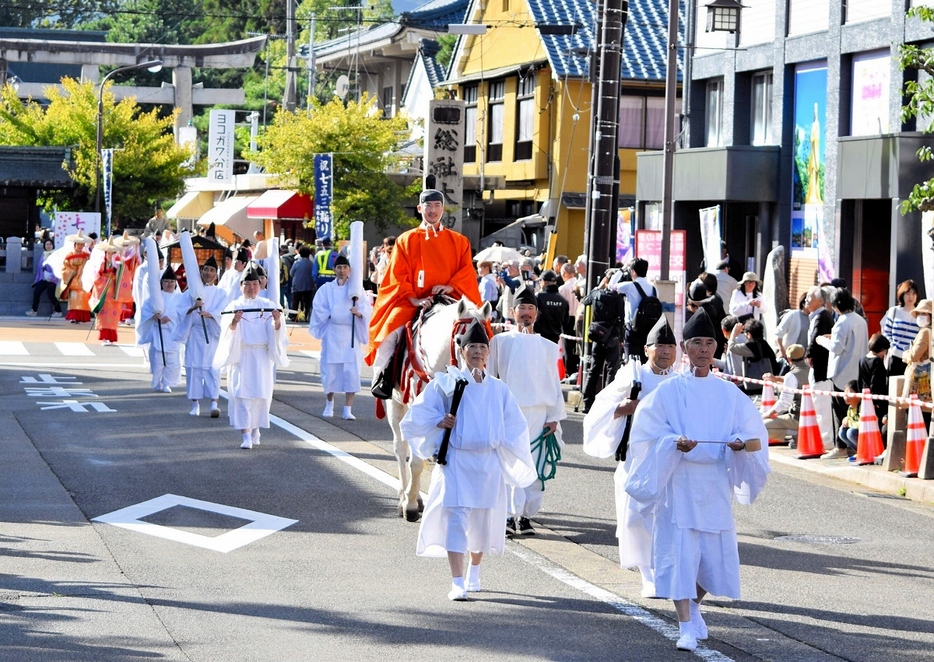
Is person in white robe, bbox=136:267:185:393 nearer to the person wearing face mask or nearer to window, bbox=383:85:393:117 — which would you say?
the person wearing face mask

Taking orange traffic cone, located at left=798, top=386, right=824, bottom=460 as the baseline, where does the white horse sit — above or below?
above

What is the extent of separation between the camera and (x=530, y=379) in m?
10.8

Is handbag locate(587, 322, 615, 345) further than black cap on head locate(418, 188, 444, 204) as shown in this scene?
Yes

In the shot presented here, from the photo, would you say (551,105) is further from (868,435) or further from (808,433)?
(868,435)

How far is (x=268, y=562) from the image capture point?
9.52m

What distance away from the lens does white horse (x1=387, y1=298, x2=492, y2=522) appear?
33.1ft

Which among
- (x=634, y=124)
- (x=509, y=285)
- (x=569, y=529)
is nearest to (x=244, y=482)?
(x=569, y=529)

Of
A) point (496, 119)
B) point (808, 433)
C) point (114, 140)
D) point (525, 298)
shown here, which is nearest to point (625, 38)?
point (496, 119)

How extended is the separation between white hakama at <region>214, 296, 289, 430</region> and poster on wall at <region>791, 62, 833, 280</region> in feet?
41.0

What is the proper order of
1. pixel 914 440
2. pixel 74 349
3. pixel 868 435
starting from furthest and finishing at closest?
pixel 74 349
pixel 868 435
pixel 914 440

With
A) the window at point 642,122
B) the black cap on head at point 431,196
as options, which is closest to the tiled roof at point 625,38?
the window at point 642,122

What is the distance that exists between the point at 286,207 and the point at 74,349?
19793 mm

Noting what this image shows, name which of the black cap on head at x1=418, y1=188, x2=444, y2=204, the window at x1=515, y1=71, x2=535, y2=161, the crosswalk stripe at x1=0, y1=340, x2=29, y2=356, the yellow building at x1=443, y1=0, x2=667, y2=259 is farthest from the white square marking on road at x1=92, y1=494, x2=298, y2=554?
the window at x1=515, y1=71, x2=535, y2=161

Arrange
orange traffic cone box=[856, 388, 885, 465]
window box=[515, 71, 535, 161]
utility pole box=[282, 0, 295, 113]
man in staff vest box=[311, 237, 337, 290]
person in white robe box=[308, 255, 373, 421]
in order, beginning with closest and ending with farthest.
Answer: orange traffic cone box=[856, 388, 885, 465], person in white robe box=[308, 255, 373, 421], man in staff vest box=[311, 237, 337, 290], window box=[515, 71, 535, 161], utility pole box=[282, 0, 295, 113]
